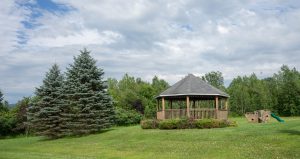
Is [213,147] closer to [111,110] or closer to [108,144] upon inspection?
[108,144]

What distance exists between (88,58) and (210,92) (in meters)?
11.4

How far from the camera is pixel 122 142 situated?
23.1 metres

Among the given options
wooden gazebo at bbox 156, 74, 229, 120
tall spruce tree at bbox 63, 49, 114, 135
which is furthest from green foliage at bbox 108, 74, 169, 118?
wooden gazebo at bbox 156, 74, 229, 120

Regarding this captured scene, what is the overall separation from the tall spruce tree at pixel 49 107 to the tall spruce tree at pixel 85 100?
2.98ft

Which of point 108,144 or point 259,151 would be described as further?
point 108,144

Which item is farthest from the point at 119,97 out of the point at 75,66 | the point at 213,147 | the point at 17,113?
the point at 213,147

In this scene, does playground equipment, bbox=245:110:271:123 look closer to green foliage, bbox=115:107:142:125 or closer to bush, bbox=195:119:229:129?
bush, bbox=195:119:229:129

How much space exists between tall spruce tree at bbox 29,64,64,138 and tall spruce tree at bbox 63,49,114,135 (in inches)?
35.8

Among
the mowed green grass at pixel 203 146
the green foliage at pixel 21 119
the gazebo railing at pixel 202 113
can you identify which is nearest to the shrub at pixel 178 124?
the gazebo railing at pixel 202 113

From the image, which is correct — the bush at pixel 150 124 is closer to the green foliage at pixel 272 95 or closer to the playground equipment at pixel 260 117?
the playground equipment at pixel 260 117

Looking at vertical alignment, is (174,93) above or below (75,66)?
below

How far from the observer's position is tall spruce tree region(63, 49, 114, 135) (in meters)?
31.1

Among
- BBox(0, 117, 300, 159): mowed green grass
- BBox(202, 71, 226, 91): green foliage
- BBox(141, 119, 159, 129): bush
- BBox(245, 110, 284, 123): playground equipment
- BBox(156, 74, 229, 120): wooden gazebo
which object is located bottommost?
BBox(0, 117, 300, 159): mowed green grass

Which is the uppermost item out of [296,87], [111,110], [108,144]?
[296,87]
